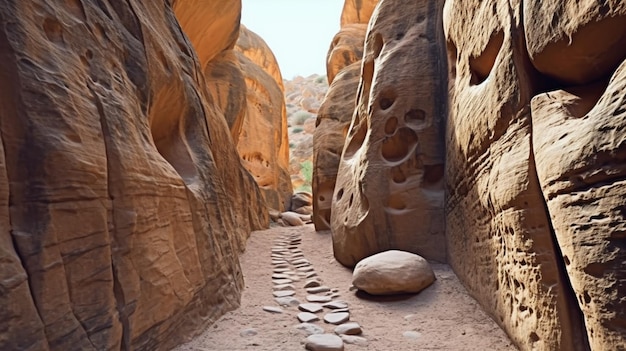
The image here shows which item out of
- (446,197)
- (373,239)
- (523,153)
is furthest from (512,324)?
(373,239)

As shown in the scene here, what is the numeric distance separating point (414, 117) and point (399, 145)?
46 centimetres

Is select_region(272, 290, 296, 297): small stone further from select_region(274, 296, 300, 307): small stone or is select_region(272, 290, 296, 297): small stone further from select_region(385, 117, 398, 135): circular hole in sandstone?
select_region(385, 117, 398, 135): circular hole in sandstone

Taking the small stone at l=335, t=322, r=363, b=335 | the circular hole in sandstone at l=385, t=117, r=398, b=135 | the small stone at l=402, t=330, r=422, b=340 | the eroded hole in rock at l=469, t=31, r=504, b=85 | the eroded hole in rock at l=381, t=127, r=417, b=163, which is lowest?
the small stone at l=402, t=330, r=422, b=340

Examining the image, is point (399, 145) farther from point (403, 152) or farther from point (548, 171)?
point (548, 171)

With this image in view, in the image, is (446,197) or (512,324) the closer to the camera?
(512,324)

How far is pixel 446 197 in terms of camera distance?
4.64m

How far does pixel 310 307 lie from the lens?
3.99m

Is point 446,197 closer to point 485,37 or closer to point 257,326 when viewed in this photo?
point 485,37

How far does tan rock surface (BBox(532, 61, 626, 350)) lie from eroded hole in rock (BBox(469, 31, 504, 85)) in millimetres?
970

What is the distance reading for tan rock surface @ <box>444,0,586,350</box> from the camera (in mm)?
2266

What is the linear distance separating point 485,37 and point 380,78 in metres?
2.55

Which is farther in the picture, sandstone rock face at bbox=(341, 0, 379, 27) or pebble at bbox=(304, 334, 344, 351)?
sandstone rock face at bbox=(341, 0, 379, 27)

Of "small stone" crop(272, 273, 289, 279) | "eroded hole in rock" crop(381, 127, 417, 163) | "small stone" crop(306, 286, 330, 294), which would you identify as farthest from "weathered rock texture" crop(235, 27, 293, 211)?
"small stone" crop(306, 286, 330, 294)

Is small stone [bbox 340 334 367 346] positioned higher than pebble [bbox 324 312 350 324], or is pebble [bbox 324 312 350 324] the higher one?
pebble [bbox 324 312 350 324]
